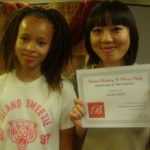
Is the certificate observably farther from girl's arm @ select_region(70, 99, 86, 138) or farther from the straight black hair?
the straight black hair

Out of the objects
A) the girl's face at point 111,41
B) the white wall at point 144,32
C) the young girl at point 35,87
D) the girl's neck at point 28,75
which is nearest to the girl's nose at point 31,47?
the young girl at point 35,87

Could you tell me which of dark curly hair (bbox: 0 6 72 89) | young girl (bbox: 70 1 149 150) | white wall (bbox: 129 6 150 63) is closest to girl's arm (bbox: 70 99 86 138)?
young girl (bbox: 70 1 149 150)

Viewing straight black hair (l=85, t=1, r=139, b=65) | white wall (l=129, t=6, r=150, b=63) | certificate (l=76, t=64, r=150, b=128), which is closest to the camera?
certificate (l=76, t=64, r=150, b=128)

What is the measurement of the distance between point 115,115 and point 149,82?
0.15 meters

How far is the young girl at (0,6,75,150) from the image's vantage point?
94 cm

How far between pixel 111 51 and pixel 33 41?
26cm

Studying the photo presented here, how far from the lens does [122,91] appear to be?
895 mm

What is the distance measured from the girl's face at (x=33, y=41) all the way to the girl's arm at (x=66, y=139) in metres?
0.25

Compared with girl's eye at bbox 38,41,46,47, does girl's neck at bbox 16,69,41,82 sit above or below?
below

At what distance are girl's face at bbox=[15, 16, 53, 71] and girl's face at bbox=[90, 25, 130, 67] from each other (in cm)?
16

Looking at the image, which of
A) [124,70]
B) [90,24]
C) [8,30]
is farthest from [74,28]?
[124,70]

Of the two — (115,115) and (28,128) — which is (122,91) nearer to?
(115,115)

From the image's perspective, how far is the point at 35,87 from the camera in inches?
38.8

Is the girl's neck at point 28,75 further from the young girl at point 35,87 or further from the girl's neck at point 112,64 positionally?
the girl's neck at point 112,64
